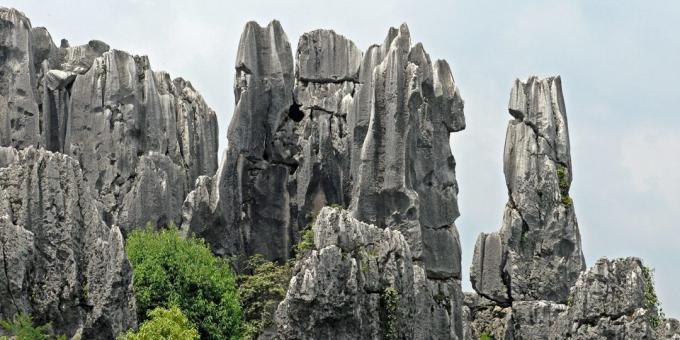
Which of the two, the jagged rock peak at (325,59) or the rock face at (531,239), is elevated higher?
the jagged rock peak at (325,59)

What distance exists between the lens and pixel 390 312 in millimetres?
57000

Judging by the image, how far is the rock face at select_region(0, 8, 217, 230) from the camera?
7531cm

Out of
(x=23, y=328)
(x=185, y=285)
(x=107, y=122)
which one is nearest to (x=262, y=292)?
(x=185, y=285)

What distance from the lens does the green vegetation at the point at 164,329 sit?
55.2 metres

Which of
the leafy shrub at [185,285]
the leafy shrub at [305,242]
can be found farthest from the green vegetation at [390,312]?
the leafy shrub at [305,242]

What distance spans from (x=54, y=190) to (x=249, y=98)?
22718 millimetres

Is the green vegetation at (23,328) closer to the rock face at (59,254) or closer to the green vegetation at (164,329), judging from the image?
the rock face at (59,254)

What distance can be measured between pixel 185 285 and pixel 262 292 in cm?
548

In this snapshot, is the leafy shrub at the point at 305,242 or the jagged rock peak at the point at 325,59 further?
the jagged rock peak at the point at 325,59

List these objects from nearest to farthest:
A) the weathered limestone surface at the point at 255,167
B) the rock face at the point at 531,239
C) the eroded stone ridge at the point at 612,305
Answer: the eroded stone ridge at the point at 612,305, the weathered limestone surface at the point at 255,167, the rock face at the point at 531,239

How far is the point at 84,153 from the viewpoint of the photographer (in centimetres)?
7638

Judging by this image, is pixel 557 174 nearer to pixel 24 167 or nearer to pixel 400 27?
pixel 400 27

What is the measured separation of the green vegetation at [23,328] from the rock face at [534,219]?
1079 inches

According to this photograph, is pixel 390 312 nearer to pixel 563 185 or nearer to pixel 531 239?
pixel 531 239
